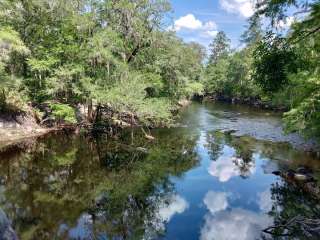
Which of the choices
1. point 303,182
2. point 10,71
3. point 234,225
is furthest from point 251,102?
point 234,225

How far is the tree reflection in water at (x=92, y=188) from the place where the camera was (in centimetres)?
1301

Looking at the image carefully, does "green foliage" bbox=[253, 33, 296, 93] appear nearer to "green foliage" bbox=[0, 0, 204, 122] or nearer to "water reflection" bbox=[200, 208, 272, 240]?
"water reflection" bbox=[200, 208, 272, 240]

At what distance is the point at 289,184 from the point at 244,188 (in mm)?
2288

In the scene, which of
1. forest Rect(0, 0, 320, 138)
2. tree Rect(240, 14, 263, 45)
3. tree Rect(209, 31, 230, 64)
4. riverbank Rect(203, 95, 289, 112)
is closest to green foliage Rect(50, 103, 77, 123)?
forest Rect(0, 0, 320, 138)

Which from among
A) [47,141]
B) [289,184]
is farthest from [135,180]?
[47,141]

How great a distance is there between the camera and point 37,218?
13.4 m

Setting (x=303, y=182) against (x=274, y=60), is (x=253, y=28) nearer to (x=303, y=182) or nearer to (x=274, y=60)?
(x=274, y=60)

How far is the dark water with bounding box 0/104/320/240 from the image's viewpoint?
13.3 meters

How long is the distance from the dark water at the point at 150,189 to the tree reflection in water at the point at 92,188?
43 mm

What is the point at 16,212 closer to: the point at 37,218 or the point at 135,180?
the point at 37,218

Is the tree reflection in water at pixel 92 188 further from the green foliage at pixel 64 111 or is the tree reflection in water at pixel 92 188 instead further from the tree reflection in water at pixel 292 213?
the tree reflection in water at pixel 292 213

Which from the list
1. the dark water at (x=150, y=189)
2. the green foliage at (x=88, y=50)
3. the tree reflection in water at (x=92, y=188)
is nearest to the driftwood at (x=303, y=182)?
the dark water at (x=150, y=189)

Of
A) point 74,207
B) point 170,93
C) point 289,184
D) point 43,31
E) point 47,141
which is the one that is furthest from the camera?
point 170,93

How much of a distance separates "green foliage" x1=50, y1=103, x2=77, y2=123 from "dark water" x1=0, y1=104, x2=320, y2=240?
68.7 inches
